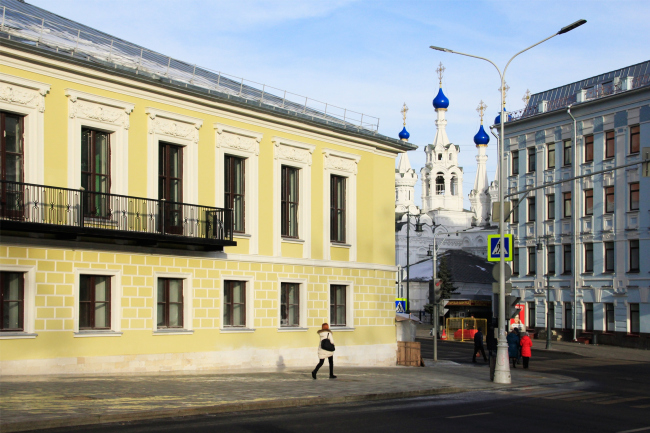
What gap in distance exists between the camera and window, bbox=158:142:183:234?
922 inches

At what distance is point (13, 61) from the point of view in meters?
20.0

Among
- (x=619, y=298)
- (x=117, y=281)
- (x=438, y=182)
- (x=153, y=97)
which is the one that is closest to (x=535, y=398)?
(x=117, y=281)

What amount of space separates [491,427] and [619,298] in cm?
3741

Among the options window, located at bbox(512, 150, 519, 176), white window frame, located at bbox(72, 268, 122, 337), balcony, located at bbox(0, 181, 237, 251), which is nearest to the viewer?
balcony, located at bbox(0, 181, 237, 251)

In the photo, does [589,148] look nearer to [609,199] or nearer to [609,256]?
[609,199]

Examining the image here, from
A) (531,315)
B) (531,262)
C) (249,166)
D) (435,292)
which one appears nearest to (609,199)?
(531,262)

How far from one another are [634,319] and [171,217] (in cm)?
3390

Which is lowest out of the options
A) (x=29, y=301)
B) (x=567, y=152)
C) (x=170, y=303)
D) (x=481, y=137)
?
(x=170, y=303)

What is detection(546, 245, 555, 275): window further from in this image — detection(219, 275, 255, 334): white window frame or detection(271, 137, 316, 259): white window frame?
detection(219, 275, 255, 334): white window frame

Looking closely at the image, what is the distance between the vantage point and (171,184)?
24062mm

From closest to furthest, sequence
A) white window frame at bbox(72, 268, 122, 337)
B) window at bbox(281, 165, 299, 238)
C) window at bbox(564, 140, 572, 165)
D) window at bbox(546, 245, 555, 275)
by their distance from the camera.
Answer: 1. white window frame at bbox(72, 268, 122, 337)
2. window at bbox(281, 165, 299, 238)
3. window at bbox(564, 140, 572, 165)
4. window at bbox(546, 245, 555, 275)

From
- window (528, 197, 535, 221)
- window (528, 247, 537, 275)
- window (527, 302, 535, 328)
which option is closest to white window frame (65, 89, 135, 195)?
window (528, 197, 535, 221)

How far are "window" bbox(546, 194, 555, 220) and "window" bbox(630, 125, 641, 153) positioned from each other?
7.38 m

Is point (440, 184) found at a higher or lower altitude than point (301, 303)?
higher
